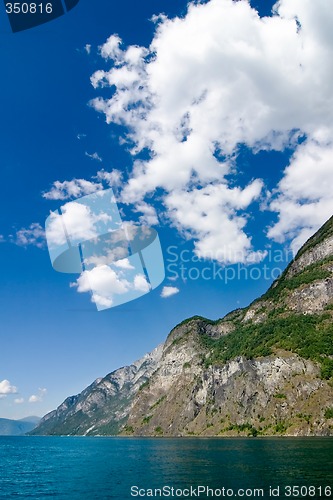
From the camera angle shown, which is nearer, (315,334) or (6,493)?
(6,493)

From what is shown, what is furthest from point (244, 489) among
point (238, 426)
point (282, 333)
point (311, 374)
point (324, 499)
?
point (282, 333)

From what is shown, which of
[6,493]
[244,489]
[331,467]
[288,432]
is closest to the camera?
[244,489]

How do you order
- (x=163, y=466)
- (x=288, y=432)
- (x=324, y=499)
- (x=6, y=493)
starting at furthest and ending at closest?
(x=288, y=432), (x=163, y=466), (x=6, y=493), (x=324, y=499)

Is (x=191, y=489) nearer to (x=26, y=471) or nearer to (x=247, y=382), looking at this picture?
(x=26, y=471)

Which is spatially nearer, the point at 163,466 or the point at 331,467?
the point at 331,467

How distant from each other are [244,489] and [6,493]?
25.9m

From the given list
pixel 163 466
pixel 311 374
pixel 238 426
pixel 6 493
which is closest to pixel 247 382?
pixel 238 426

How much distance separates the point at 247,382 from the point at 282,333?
29161 millimetres

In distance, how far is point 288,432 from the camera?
142375mm

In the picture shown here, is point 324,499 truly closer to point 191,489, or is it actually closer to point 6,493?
point 191,489

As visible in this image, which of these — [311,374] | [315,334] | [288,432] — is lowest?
[288,432]

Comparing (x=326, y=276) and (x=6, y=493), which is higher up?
(x=326, y=276)

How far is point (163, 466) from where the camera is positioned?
194 ft

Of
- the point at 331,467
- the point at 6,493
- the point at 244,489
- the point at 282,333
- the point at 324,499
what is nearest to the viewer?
the point at 324,499
